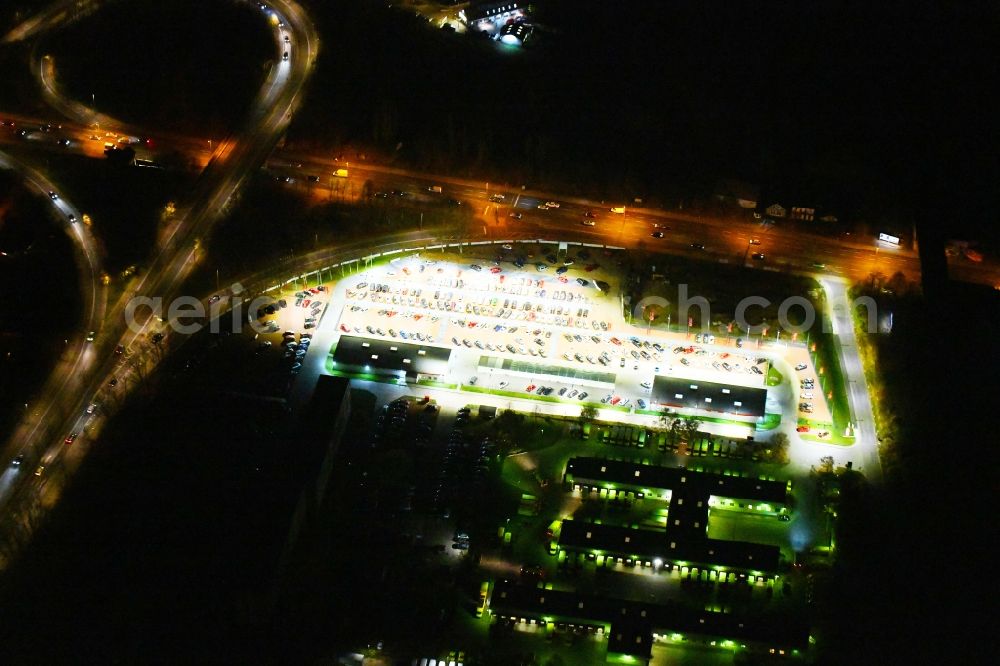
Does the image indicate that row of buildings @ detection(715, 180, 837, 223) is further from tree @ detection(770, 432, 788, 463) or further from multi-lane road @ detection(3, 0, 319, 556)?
multi-lane road @ detection(3, 0, 319, 556)

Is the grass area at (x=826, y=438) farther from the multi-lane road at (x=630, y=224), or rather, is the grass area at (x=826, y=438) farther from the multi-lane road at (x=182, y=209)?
the multi-lane road at (x=182, y=209)

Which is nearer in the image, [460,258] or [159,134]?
[460,258]

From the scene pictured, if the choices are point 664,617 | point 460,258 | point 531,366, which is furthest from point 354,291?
point 664,617

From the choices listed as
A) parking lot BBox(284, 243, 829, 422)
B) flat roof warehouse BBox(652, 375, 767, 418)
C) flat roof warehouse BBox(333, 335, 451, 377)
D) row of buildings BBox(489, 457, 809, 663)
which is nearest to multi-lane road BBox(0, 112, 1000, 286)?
parking lot BBox(284, 243, 829, 422)

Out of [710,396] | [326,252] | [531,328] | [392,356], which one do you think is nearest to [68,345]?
[326,252]

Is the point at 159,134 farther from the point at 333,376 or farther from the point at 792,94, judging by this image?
the point at 792,94

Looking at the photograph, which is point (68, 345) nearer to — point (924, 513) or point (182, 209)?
point (182, 209)
